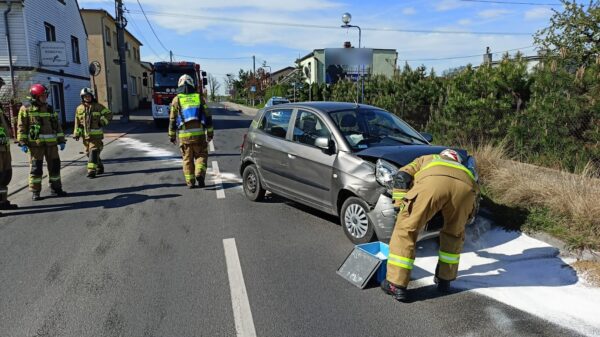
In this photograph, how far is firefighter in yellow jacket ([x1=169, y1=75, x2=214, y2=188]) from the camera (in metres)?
7.85

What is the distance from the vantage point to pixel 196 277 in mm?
4223

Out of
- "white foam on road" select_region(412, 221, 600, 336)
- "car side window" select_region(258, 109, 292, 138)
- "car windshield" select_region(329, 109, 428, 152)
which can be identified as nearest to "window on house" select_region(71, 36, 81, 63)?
"car side window" select_region(258, 109, 292, 138)

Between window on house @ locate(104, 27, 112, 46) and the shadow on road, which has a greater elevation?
window on house @ locate(104, 27, 112, 46)

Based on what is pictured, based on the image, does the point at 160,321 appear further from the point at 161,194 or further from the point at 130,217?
the point at 161,194

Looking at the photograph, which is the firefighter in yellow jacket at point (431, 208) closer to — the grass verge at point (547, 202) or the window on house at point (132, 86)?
the grass verge at point (547, 202)

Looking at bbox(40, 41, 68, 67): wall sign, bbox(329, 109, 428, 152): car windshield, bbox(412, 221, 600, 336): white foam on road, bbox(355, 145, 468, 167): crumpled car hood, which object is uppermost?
bbox(40, 41, 68, 67): wall sign

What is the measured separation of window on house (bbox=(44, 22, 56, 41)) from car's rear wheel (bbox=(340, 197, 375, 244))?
21238mm

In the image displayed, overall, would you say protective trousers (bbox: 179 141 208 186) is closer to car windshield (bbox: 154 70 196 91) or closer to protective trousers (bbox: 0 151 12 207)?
protective trousers (bbox: 0 151 12 207)

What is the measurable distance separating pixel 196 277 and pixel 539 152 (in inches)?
271

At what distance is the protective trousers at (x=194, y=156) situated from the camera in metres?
7.98

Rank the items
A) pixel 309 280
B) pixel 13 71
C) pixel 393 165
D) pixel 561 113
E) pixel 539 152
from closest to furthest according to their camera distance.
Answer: pixel 309 280
pixel 393 165
pixel 561 113
pixel 539 152
pixel 13 71

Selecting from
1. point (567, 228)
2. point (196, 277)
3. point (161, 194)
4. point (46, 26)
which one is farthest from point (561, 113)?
point (46, 26)

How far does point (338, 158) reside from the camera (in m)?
5.20

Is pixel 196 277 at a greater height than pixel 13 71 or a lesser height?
lesser
